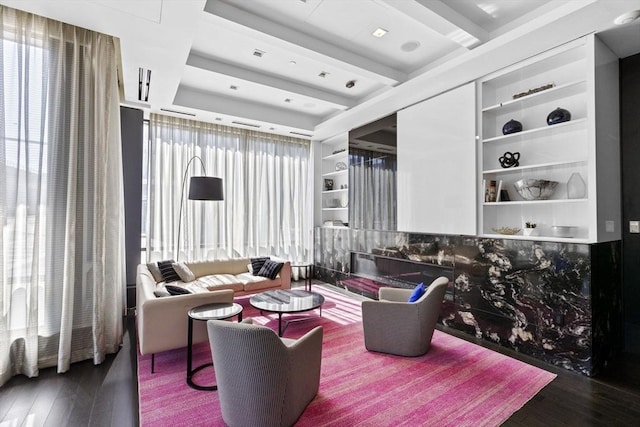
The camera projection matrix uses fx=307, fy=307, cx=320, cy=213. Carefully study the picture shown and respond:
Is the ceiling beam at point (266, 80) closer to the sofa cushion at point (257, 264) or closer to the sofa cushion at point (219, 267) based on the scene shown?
the sofa cushion at point (257, 264)

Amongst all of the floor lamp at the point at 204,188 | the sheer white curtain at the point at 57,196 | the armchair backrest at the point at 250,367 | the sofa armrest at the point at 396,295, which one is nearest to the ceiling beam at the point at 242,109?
the floor lamp at the point at 204,188

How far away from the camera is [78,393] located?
2488 mm

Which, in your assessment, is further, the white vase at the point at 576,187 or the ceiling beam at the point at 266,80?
the ceiling beam at the point at 266,80

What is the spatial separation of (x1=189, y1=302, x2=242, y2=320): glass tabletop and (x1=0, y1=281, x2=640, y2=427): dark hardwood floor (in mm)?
737

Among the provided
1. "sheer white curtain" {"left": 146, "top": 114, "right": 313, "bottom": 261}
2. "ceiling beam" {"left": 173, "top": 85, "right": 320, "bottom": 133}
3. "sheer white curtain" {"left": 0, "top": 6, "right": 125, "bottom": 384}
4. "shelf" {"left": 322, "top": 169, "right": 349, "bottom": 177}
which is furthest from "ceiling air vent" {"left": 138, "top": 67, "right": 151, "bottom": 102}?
"shelf" {"left": 322, "top": 169, "right": 349, "bottom": 177}

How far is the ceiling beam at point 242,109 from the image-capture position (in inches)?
190

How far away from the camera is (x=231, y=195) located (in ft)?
19.2

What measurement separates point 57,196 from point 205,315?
1857 millimetres

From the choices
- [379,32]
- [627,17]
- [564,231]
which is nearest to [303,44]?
[379,32]

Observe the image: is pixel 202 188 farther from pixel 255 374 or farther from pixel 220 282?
pixel 255 374

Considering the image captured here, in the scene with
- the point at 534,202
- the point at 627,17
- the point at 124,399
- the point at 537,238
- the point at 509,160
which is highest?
the point at 627,17

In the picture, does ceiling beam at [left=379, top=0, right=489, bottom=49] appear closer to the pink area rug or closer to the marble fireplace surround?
the marble fireplace surround

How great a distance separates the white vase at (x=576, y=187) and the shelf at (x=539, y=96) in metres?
0.86

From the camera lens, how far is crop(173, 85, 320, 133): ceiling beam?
15.8 feet
